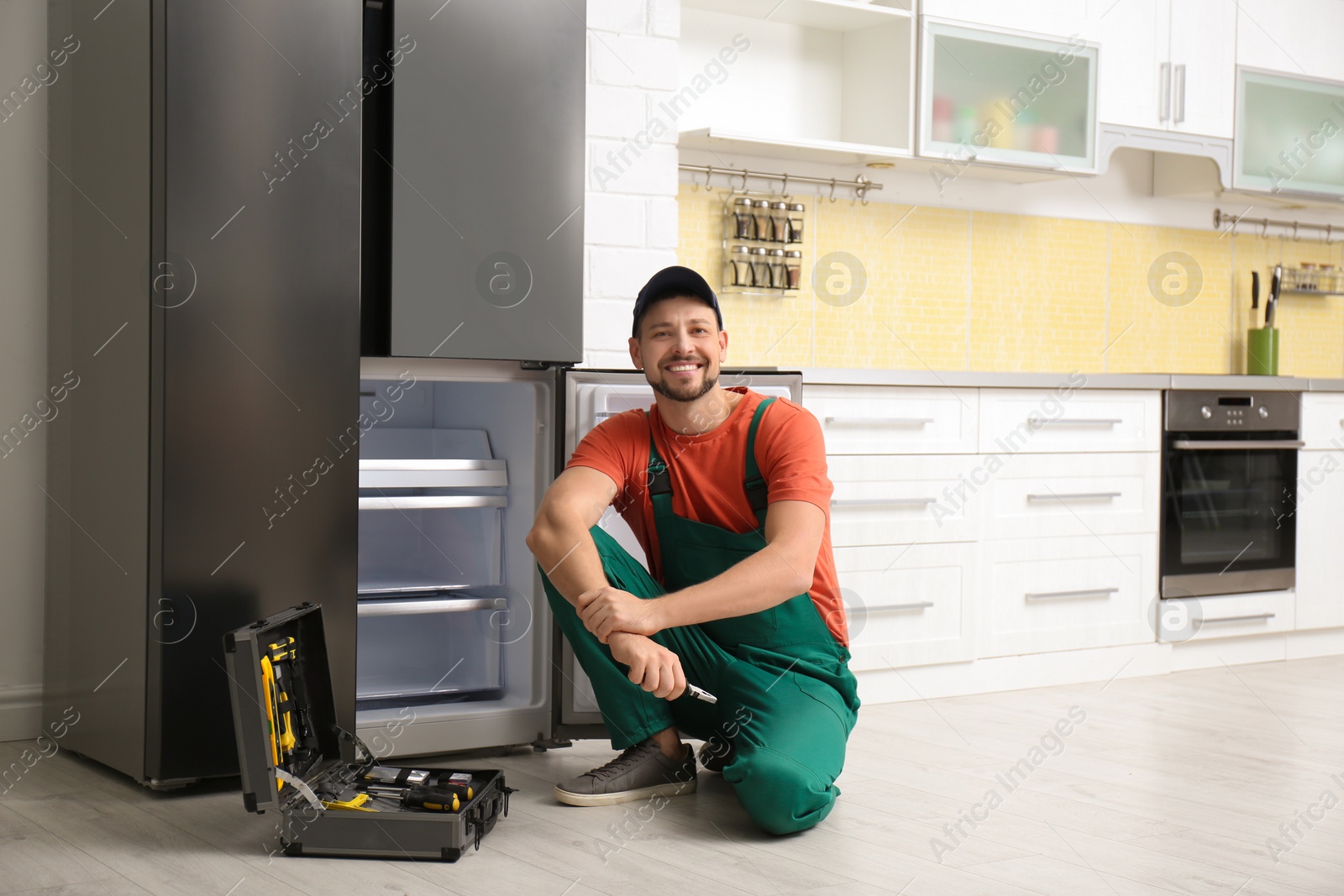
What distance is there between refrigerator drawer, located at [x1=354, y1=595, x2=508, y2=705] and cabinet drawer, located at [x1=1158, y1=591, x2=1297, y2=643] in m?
2.01

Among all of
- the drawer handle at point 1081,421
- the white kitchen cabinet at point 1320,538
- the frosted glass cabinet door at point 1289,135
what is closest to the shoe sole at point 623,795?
the drawer handle at point 1081,421

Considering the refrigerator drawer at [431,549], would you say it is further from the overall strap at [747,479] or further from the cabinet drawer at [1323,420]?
the cabinet drawer at [1323,420]

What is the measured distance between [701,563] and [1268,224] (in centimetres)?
335

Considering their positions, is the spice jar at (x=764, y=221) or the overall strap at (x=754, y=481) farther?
the spice jar at (x=764, y=221)

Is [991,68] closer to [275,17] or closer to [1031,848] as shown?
[275,17]

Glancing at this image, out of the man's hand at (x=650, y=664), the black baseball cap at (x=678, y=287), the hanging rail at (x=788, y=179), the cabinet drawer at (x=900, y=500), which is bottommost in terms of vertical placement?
the man's hand at (x=650, y=664)

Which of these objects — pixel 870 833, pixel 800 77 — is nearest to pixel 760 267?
pixel 800 77

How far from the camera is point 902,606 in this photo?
3.17 m

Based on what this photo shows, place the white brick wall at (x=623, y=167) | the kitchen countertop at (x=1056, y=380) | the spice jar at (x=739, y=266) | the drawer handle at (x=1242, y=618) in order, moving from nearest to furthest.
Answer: the white brick wall at (x=623, y=167) → the kitchen countertop at (x=1056, y=380) → the spice jar at (x=739, y=266) → the drawer handle at (x=1242, y=618)

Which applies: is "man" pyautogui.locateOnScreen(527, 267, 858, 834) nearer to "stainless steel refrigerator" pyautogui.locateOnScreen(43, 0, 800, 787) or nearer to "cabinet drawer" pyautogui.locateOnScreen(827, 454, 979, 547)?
"stainless steel refrigerator" pyautogui.locateOnScreen(43, 0, 800, 787)

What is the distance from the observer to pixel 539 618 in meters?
2.61

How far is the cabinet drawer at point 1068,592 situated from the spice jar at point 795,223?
106cm

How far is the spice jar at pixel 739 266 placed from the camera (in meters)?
3.61

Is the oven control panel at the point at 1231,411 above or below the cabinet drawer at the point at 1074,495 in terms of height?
above
